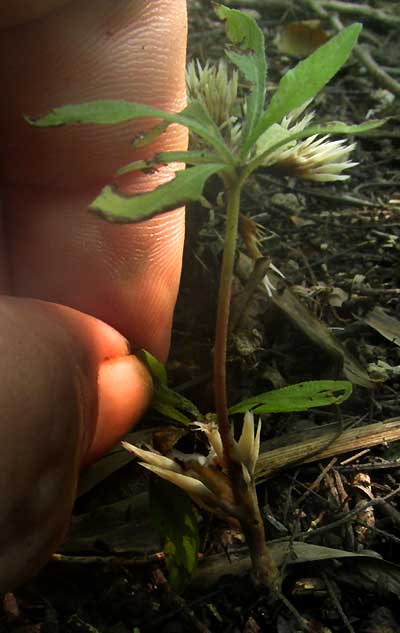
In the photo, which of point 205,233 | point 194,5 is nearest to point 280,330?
point 205,233

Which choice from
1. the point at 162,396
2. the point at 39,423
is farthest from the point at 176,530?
the point at 39,423

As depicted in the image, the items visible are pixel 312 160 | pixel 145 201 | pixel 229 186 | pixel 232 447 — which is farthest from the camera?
pixel 312 160

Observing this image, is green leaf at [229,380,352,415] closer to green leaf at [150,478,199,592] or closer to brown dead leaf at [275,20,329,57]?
green leaf at [150,478,199,592]

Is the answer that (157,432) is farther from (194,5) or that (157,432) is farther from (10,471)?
(194,5)

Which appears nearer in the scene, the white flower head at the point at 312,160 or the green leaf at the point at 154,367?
the green leaf at the point at 154,367

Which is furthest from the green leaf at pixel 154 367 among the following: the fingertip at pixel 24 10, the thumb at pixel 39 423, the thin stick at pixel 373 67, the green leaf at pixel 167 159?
the thin stick at pixel 373 67

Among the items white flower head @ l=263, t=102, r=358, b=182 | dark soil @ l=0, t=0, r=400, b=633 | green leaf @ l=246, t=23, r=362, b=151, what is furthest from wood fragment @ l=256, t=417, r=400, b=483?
green leaf @ l=246, t=23, r=362, b=151

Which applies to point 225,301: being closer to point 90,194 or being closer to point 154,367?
point 154,367

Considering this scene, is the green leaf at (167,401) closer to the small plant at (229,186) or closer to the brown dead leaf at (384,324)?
the small plant at (229,186)
